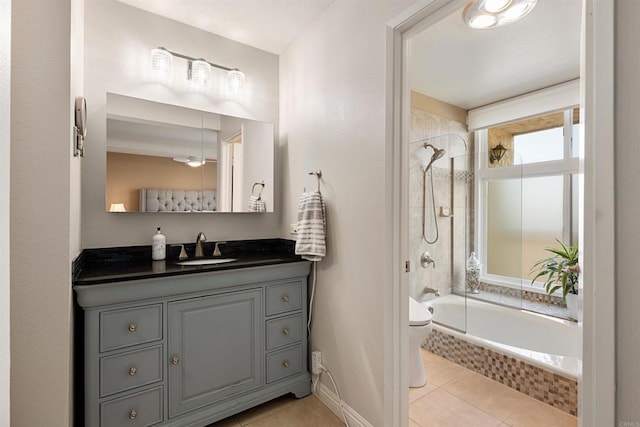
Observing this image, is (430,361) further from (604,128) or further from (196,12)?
(196,12)

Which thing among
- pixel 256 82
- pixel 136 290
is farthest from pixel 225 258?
pixel 256 82

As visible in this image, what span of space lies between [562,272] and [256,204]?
8.80 ft

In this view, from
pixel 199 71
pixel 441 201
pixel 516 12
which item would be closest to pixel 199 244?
pixel 199 71

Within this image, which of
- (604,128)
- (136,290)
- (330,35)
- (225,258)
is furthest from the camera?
(225,258)

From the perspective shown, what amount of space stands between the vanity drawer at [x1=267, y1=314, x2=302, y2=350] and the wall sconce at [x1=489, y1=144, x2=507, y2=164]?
2.58 m

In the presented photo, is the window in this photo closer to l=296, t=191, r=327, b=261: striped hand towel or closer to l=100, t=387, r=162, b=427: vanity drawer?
l=296, t=191, r=327, b=261: striped hand towel

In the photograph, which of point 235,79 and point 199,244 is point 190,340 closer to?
point 199,244

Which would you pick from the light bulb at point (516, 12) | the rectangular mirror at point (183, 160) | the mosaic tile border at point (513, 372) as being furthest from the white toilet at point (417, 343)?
the light bulb at point (516, 12)

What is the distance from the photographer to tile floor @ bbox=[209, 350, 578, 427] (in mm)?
1743

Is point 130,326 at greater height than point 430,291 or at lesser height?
greater

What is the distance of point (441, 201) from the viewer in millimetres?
2984

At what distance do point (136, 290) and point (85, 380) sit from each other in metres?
0.44

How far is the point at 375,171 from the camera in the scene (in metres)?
1.56

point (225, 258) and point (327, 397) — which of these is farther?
point (225, 258)
